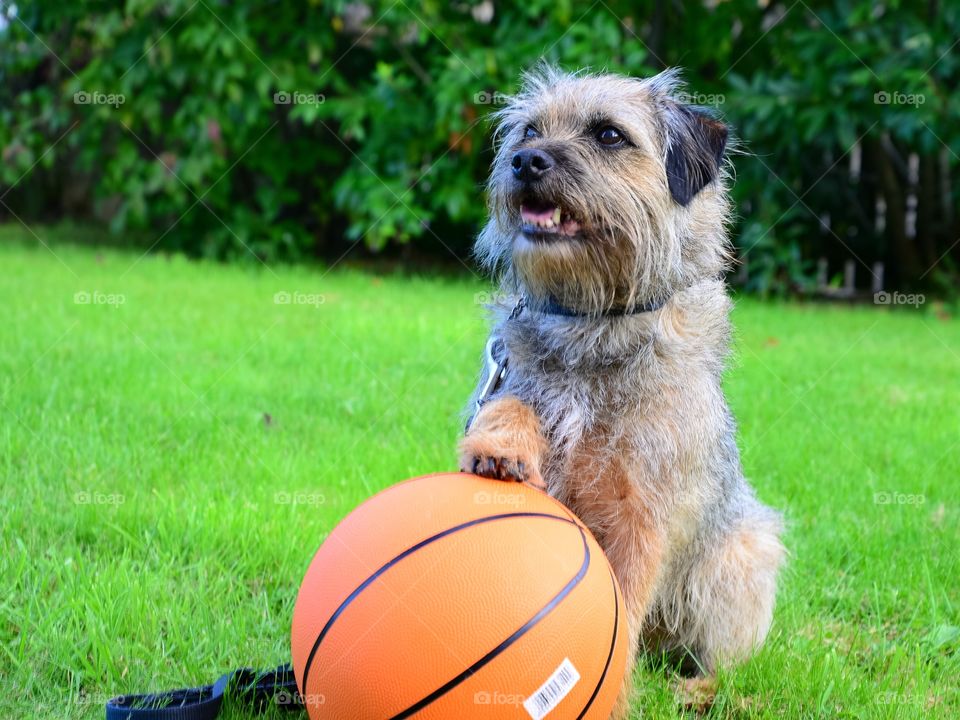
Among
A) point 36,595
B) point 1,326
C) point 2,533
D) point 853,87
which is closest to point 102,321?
point 1,326

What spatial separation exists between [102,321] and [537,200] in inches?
200

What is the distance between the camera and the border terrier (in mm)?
2812

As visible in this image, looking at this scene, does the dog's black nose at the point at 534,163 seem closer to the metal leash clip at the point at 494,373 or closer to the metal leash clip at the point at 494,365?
the metal leash clip at the point at 494,365

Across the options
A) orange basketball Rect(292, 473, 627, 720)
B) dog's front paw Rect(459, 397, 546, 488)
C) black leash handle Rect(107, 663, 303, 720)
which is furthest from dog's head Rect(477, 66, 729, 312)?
black leash handle Rect(107, 663, 303, 720)

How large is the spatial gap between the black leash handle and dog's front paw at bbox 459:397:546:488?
771 millimetres

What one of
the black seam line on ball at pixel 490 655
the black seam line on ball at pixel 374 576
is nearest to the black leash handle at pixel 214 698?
the black seam line on ball at pixel 374 576

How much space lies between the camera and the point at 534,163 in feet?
9.29

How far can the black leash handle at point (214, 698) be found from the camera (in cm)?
251

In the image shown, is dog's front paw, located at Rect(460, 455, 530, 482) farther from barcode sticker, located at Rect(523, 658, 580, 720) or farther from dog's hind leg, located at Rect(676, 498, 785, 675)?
dog's hind leg, located at Rect(676, 498, 785, 675)

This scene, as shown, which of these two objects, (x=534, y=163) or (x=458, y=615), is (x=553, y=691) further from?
(x=534, y=163)

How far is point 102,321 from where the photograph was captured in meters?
7.06

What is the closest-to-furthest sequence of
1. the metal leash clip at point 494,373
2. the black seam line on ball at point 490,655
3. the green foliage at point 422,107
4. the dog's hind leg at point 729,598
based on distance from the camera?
the black seam line on ball at point 490,655 → the metal leash clip at point 494,373 → the dog's hind leg at point 729,598 → the green foliage at point 422,107

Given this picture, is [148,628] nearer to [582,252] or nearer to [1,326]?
[582,252]

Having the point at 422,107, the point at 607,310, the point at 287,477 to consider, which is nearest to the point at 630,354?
the point at 607,310
